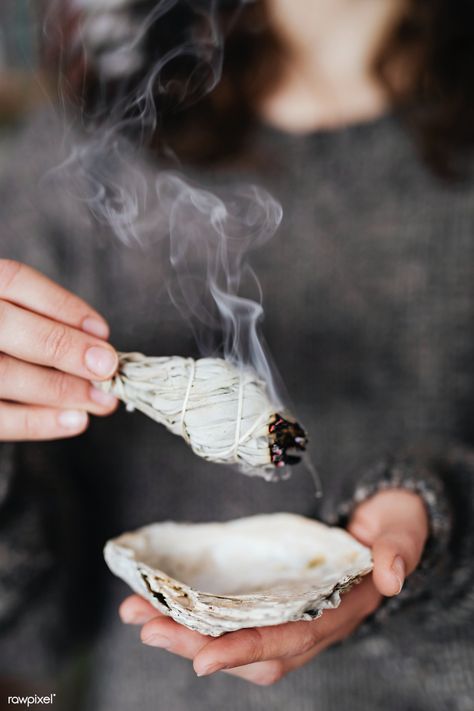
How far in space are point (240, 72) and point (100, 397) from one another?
76 cm

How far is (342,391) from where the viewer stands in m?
1.03

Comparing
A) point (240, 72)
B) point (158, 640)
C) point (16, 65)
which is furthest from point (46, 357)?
point (16, 65)

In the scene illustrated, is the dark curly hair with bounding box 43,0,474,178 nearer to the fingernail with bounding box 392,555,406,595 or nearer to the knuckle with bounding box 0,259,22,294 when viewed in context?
the knuckle with bounding box 0,259,22,294

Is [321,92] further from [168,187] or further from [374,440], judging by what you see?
[374,440]

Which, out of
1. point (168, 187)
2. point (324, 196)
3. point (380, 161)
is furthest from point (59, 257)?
point (380, 161)

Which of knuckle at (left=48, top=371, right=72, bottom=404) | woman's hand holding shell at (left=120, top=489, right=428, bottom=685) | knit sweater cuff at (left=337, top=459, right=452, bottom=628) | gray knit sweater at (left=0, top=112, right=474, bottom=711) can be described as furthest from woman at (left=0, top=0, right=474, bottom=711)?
knuckle at (left=48, top=371, right=72, bottom=404)

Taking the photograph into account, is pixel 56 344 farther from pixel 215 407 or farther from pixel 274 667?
pixel 274 667

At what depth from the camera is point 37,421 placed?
0.62 m

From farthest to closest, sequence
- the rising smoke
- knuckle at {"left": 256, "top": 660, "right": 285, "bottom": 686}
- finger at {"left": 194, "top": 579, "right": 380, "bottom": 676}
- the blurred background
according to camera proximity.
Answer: the blurred background, the rising smoke, knuckle at {"left": 256, "top": 660, "right": 285, "bottom": 686}, finger at {"left": 194, "top": 579, "right": 380, "bottom": 676}

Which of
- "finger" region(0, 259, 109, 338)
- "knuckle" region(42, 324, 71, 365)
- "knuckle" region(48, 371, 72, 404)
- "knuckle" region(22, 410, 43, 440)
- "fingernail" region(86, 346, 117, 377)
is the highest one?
"finger" region(0, 259, 109, 338)

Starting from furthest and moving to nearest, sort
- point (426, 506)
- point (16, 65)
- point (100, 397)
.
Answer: point (16, 65) < point (426, 506) < point (100, 397)

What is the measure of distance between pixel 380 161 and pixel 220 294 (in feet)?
1.48

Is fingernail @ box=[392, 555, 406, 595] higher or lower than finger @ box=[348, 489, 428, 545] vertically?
higher

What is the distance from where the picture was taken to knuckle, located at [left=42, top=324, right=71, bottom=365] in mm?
554
